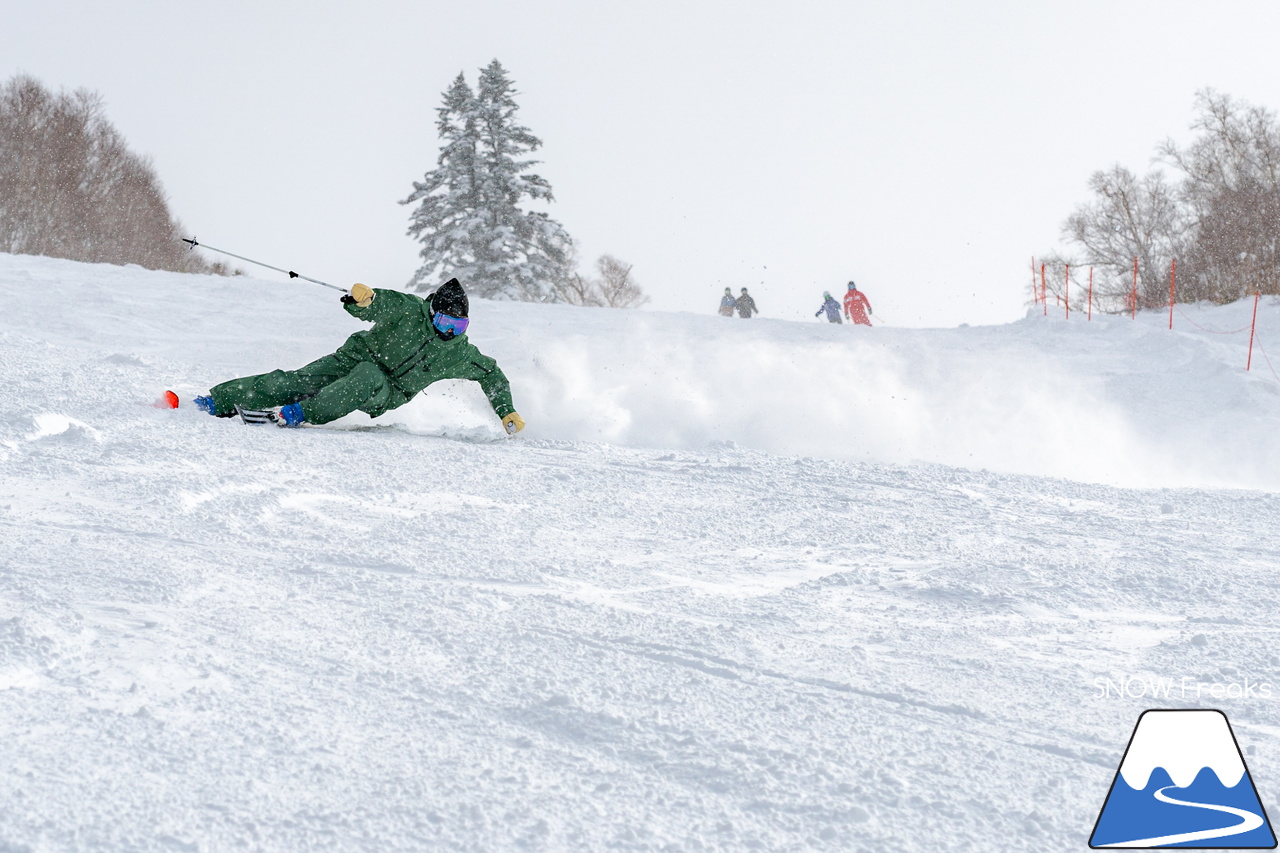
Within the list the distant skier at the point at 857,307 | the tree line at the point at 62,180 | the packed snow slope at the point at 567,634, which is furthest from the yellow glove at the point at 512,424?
the tree line at the point at 62,180

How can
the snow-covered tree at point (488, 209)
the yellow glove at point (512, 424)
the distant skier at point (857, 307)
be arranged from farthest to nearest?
the snow-covered tree at point (488, 209), the distant skier at point (857, 307), the yellow glove at point (512, 424)

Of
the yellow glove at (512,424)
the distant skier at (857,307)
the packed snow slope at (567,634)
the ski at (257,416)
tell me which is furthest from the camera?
the distant skier at (857,307)

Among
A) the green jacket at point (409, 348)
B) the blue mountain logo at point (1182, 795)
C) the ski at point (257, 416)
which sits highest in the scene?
the green jacket at point (409, 348)

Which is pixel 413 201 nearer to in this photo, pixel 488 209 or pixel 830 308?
pixel 488 209

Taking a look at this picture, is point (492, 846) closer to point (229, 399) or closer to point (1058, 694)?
point (1058, 694)

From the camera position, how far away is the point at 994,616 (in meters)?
3.40

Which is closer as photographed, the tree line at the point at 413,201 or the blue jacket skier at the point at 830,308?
the blue jacket skier at the point at 830,308

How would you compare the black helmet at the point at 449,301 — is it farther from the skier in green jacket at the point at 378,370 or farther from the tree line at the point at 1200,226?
the tree line at the point at 1200,226

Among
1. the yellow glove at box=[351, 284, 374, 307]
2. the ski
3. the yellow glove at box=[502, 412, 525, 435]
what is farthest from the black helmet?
the ski

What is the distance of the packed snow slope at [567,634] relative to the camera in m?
1.98

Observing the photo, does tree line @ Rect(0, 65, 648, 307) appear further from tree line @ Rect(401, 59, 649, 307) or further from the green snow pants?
the green snow pants

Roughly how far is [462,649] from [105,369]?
5.35 m

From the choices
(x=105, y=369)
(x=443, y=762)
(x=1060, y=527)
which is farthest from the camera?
(x=105, y=369)

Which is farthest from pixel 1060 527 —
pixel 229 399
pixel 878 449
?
pixel 229 399
